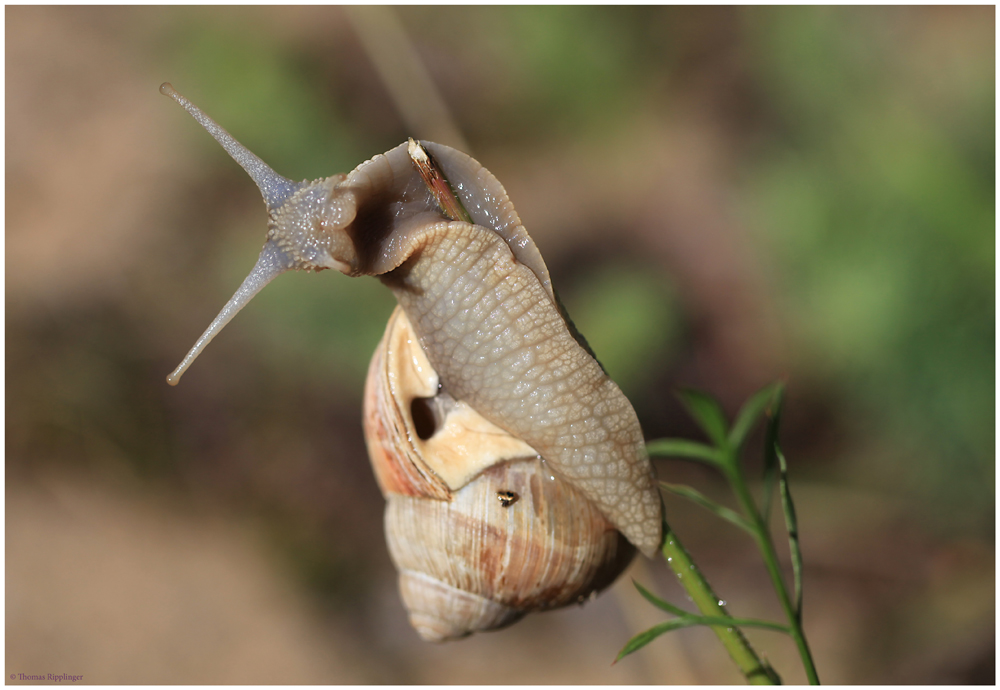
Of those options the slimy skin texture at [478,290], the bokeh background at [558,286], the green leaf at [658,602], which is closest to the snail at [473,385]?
the slimy skin texture at [478,290]

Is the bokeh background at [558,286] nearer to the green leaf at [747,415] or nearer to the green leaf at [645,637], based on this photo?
the green leaf at [747,415]

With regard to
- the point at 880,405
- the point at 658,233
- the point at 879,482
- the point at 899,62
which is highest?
the point at 899,62

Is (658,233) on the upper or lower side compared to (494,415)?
lower

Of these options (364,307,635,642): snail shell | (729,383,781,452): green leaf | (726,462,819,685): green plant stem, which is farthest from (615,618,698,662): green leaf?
(729,383,781,452): green leaf

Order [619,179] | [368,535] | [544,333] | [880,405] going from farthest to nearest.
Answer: [619,179], [368,535], [880,405], [544,333]

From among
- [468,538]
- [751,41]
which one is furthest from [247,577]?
[751,41]

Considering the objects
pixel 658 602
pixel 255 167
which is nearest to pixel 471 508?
pixel 658 602

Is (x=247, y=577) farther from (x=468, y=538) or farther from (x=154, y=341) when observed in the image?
(x=468, y=538)
